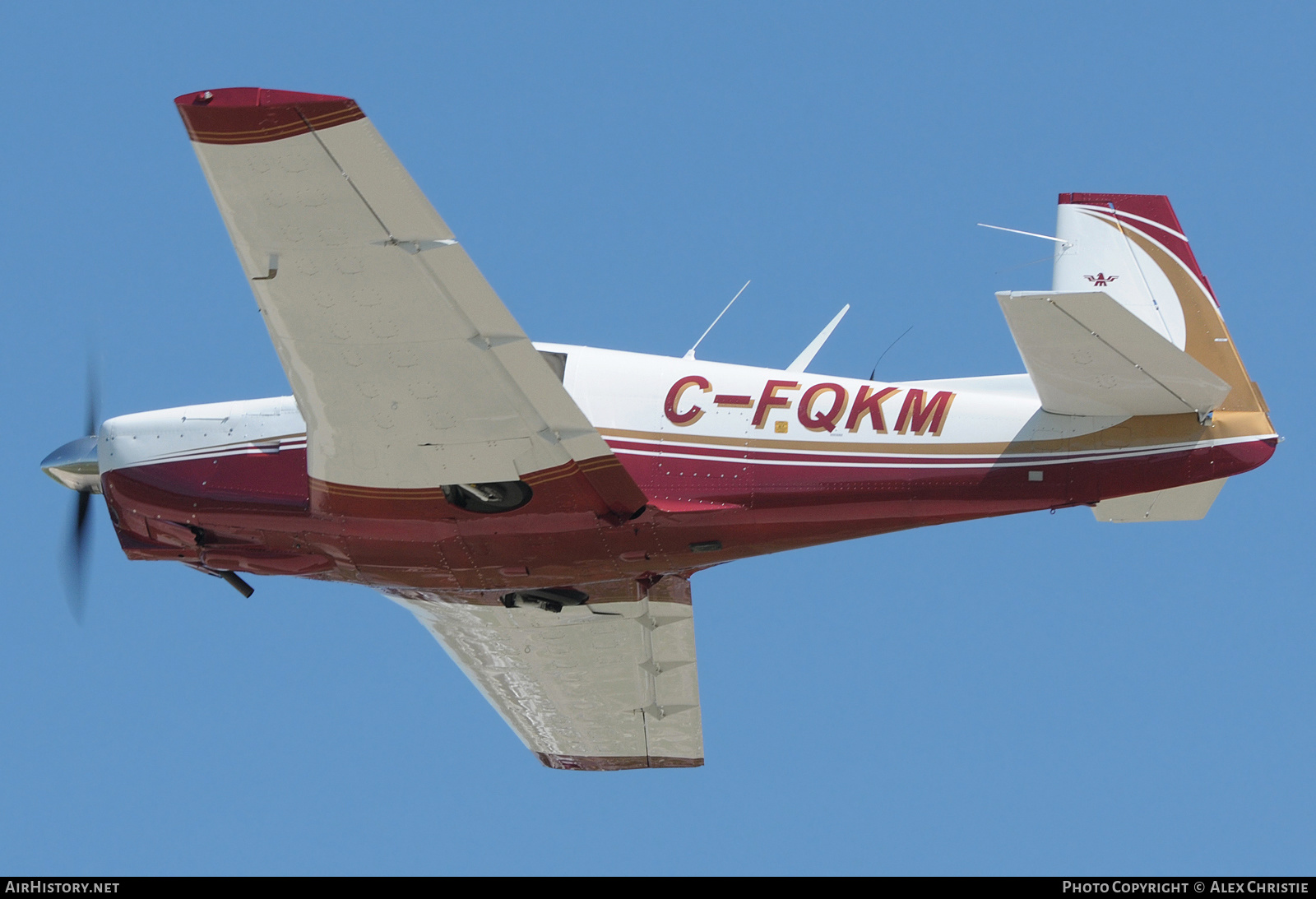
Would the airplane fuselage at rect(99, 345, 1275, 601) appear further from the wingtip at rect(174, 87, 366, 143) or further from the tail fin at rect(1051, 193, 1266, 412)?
the wingtip at rect(174, 87, 366, 143)

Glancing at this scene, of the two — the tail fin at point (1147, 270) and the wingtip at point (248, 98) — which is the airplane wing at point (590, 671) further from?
the wingtip at point (248, 98)

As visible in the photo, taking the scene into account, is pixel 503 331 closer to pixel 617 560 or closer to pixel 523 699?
pixel 617 560

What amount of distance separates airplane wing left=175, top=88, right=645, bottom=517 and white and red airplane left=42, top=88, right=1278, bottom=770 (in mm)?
19

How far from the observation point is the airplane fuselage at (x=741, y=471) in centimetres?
1062

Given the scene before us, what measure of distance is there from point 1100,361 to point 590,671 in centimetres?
656

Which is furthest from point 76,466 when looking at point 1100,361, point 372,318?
point 1100,361

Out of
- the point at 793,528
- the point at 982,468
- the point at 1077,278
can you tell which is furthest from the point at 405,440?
the point at 1077,278

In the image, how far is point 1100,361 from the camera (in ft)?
32.9

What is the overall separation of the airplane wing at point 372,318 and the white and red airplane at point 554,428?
0.8 inches

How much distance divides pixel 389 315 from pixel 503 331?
2.45 feet

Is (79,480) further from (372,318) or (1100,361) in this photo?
(1100,361)

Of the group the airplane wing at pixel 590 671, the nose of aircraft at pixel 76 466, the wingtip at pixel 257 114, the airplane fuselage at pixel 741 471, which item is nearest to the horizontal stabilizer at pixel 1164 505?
the airplane fuselage at pixel 741 471

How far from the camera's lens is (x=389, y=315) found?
948 cm

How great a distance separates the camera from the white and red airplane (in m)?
9.06
